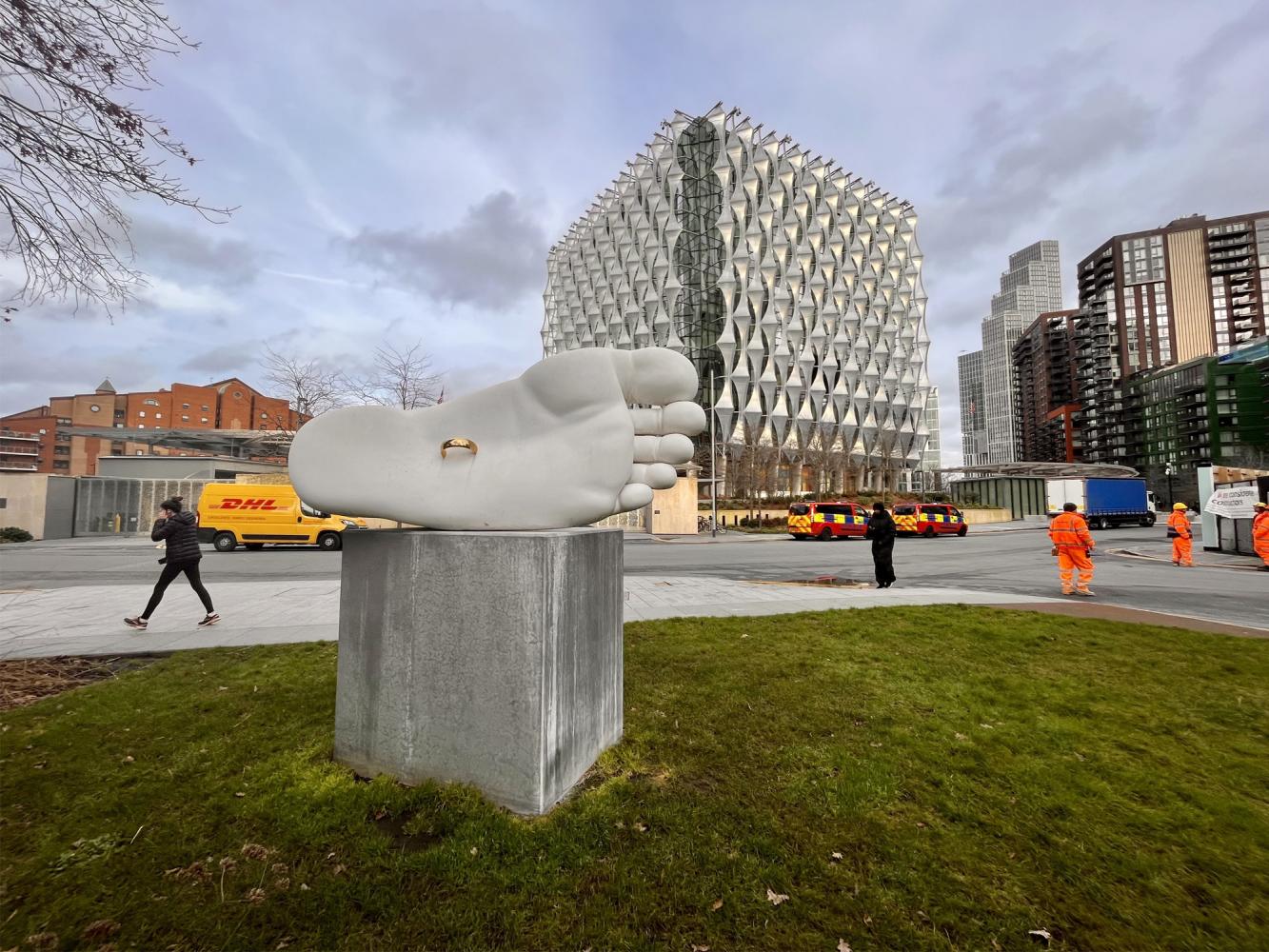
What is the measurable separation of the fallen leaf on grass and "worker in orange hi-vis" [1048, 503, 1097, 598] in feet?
43.5

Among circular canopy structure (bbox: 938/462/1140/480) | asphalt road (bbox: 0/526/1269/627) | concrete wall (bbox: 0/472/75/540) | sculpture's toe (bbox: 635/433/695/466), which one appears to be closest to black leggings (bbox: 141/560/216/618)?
asphalt road (bbox: 0/526/1269/627)

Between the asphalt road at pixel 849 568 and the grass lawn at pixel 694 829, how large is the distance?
7355 mm

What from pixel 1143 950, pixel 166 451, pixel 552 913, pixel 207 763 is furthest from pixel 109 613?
pixel 166 451

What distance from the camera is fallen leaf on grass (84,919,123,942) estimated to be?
7.17 feet

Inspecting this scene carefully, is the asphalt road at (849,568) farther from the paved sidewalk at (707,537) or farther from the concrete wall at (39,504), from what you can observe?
the paved sidewalk at (707,537)

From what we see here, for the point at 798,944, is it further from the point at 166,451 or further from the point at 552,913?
the point at 166,451

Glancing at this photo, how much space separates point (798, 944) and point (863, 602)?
26.5 ft

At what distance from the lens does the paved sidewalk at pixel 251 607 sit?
6.93 meters

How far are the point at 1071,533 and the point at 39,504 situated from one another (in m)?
41.7

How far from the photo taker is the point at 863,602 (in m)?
9.55

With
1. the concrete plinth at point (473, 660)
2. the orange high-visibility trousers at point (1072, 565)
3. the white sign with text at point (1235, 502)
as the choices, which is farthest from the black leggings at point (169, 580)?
the white sign with text at point (1235, 502)

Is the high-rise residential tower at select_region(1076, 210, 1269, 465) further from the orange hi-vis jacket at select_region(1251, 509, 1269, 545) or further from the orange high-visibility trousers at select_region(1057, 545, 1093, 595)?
the orange high-visibility trousers at select_region(1057, 545, 1093, 595)

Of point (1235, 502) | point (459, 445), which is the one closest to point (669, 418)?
point (459, 445)

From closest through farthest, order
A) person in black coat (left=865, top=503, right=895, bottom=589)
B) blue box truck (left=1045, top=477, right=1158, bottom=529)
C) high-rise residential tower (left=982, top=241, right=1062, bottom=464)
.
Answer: person in black coat (left=865, top=503, right=895, bottom=589)
blue box truck (left=1045, top=477, right=1158, bottom=529)
high-rise residential tower (left=982, top=241, right=1062, bottom=464)
